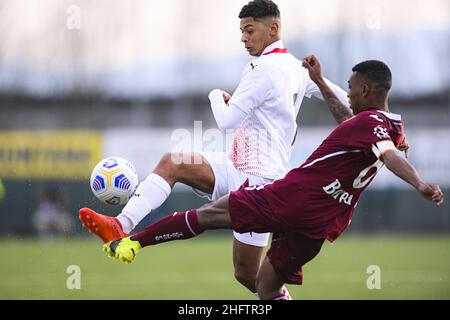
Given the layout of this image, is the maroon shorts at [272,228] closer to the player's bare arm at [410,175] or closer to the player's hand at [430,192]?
the player's bare arm at [410,175]

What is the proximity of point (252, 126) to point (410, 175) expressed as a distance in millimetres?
1638

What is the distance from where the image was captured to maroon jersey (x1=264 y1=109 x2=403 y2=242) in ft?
18.6

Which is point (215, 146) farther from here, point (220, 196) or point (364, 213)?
point (364, 213)

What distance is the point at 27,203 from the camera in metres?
24.5

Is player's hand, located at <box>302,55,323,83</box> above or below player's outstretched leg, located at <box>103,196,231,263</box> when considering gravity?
above

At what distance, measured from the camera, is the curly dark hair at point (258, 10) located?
646 cm

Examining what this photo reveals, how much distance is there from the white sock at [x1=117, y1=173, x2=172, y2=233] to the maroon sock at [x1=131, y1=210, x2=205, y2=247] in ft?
0.70

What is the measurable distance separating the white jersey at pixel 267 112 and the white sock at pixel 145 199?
0.67 metres

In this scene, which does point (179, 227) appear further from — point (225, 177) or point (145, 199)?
point (225, 177)

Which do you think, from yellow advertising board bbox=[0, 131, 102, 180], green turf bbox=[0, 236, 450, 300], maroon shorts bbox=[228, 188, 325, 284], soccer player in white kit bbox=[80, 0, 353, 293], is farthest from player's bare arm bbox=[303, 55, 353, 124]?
yellow advertising board bbox=[0, 131, 102, 180]

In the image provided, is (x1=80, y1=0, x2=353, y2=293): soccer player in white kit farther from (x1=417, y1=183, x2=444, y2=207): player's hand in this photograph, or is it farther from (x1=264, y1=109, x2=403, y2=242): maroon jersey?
(x1=417, y1=183, x2=444, y2=207): player's hand
